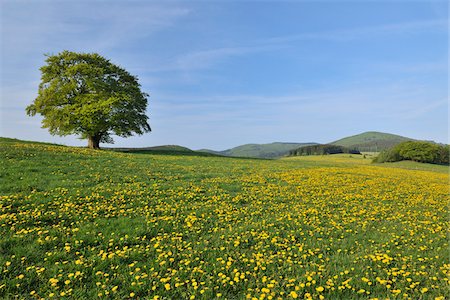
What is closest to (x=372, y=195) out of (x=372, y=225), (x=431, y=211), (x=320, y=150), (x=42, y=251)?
(x=431, y=211)

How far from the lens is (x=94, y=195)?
1134 centimetres

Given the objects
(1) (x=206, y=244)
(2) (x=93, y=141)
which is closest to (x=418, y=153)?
(2) (x=93, y=141)

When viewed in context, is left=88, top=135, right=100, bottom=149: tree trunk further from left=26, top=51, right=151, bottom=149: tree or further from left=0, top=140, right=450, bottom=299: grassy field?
left=0, top=140, right=450, bottom=299: grassy field

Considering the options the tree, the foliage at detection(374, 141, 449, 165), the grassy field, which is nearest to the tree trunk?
the tree

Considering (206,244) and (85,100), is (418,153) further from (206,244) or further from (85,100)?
(206,244)

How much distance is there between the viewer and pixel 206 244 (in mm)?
7398

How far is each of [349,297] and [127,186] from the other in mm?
11208

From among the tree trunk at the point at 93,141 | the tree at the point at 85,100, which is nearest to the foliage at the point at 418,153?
the tree at the point at 85,100

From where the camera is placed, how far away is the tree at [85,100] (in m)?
36.1

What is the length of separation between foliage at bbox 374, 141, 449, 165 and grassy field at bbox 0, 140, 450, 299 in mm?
75873

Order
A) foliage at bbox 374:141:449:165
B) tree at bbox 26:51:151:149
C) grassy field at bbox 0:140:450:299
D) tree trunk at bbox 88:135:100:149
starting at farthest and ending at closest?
foliage at bbox 374:141:449:165, tree trunk at bbox 88:135:100:149, tree at bbox 26:51:151:149, grassy field at bbox 0:140:450:299

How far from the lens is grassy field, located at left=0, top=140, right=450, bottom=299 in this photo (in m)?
5.41

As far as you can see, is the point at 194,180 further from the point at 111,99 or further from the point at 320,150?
the point at 320,150

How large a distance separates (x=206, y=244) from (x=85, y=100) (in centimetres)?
3640
